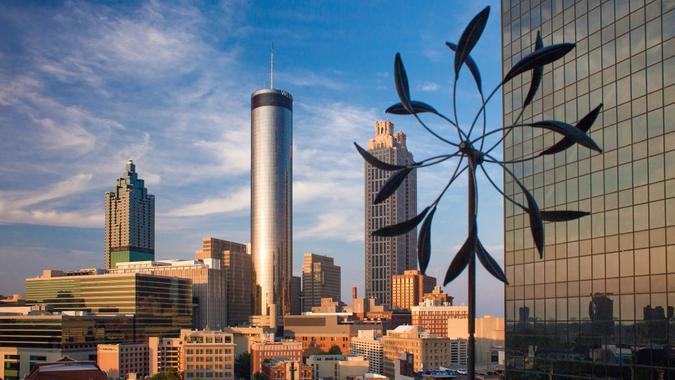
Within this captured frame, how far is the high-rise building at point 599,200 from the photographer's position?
40938 mm

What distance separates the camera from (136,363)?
186 m

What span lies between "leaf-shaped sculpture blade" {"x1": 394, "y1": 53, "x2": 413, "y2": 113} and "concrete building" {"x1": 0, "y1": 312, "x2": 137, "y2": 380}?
559 feet

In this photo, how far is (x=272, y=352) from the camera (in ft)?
619

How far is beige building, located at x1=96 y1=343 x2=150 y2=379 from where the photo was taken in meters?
180

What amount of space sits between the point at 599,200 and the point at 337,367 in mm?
144211

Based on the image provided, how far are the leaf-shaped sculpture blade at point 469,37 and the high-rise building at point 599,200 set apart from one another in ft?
62.4

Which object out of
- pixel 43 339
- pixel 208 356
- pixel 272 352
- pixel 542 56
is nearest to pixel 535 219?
pixel 542 56

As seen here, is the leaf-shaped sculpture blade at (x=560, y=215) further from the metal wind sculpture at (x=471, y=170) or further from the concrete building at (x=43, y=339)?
the concrete building at (x=43, y=339)

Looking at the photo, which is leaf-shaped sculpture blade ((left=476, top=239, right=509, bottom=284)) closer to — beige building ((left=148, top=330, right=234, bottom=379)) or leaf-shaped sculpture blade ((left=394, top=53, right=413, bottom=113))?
leaf-shaped sculpture blade ((left=394, top=53, right=413, bottom=113))

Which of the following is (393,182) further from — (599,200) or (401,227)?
(599,200)

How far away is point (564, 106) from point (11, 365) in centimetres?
16689

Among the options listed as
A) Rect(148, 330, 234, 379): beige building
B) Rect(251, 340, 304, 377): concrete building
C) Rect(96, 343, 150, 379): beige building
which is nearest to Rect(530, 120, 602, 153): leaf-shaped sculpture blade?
Rect(148, 330, 234, 379): beige building

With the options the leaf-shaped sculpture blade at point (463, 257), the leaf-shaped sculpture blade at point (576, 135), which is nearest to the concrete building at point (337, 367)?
the leaf-shaped sculpture blade at point (463, 257)

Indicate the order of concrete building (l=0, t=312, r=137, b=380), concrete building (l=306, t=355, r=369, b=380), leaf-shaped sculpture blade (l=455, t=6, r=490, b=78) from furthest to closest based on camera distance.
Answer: concrete building (l=0, t=312, r=137, b=380) < concrete building (l=306, t=355, r=369, b=380) < leaf-shaped sculpture blade (l=455, t=6, r=490, b=78)
